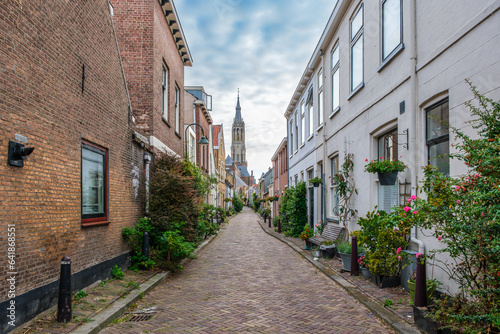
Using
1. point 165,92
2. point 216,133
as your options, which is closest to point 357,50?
point 165,92

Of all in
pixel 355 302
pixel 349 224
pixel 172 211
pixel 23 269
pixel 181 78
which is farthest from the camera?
pixel 181 78

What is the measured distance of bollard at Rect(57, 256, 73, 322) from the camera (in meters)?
4.85

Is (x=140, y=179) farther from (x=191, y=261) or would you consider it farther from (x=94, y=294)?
(x=94, y=294)

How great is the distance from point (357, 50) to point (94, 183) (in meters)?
7.14

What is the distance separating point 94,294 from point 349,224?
6783 millimetres

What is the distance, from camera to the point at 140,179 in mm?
9711

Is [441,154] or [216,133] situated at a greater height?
[216,133]

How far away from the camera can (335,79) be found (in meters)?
12.0

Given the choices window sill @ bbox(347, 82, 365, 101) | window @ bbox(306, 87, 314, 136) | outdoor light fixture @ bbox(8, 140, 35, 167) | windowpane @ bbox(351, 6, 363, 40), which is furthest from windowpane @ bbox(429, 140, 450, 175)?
window @ bbox(306, 87, 314, 136)

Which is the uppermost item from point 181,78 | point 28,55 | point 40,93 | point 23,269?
point 181,78

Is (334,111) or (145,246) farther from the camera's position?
(334,111)

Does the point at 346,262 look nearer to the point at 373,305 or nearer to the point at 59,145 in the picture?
the point at 373,305

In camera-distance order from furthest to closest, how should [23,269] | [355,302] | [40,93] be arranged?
1. [355,302]
2. [40,93]
3. [23,269]

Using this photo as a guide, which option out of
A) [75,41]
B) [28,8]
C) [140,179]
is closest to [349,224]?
[140,179]
